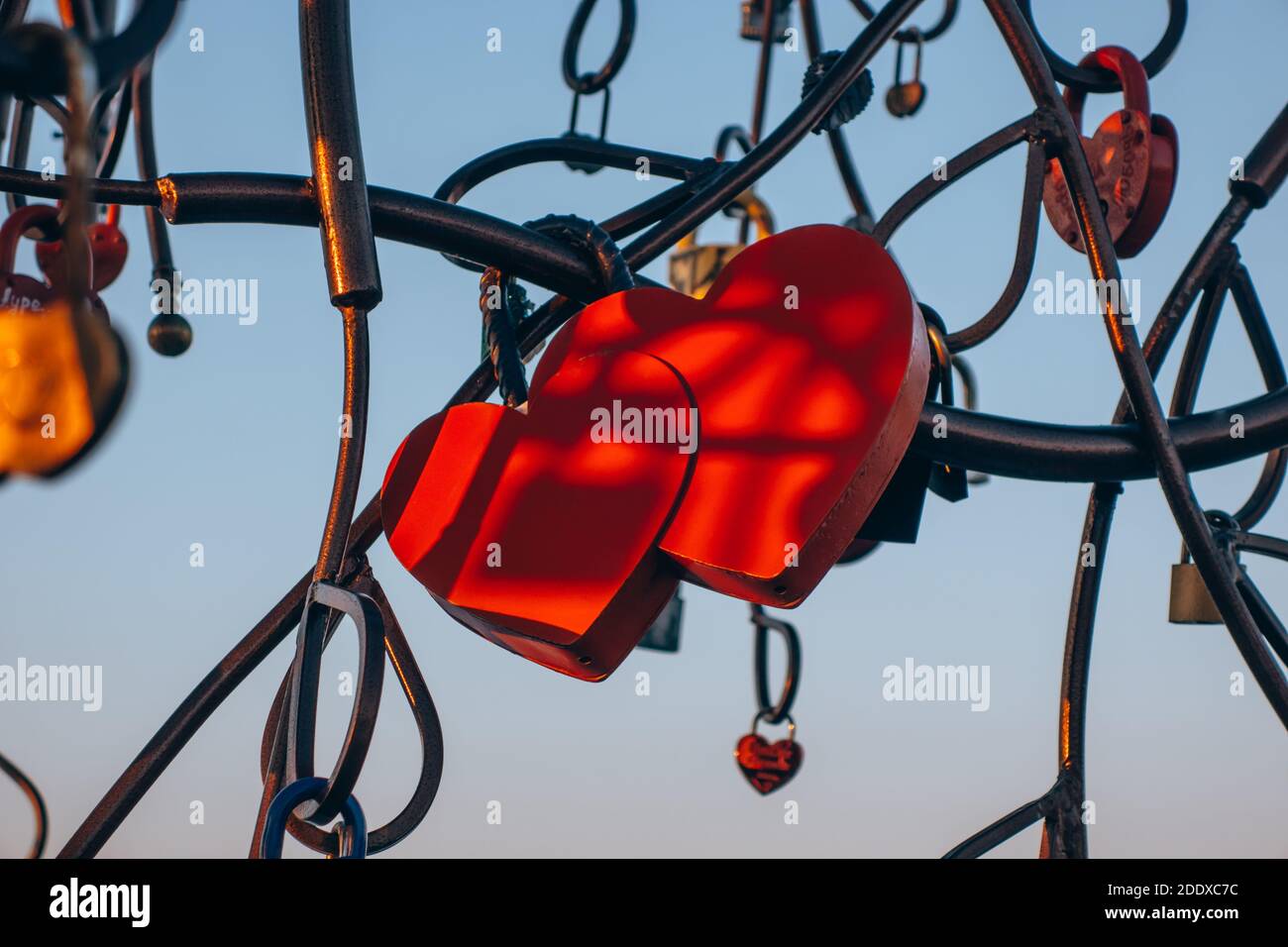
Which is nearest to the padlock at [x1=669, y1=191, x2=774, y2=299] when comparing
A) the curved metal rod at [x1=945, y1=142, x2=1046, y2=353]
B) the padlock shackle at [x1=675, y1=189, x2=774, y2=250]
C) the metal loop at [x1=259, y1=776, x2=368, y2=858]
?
the padlock shackle at [x1=675, y1=189, x2=774, y2=250]

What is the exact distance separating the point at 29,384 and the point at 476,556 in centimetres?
17

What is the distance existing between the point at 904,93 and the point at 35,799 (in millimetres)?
1217

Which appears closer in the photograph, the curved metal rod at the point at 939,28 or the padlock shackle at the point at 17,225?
the padlock shackle at the point at 17,225

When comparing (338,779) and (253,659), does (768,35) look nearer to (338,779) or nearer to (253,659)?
(253,659)

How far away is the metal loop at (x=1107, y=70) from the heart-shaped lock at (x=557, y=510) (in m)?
0.46

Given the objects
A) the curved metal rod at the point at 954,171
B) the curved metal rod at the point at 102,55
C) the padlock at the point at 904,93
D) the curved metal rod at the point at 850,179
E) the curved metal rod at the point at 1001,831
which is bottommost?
the curved metal rod at the point at 1001,831

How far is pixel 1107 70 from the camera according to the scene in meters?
0.95

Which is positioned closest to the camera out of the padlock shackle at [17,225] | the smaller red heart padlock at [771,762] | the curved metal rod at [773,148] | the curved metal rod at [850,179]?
the curved metal rod at [773,148]

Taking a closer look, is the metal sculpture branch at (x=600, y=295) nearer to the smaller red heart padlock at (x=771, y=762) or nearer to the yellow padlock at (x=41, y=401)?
the yellow padlock at (x=41, y=401)

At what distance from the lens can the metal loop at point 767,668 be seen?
114 cm

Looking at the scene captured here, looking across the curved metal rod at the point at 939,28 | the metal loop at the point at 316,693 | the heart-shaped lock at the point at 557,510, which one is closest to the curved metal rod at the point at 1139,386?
the heart-shaped lock at the point at 557,510

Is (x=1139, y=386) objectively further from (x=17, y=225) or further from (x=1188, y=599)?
(x=17, y=225)

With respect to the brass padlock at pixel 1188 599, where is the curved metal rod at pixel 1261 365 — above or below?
above
